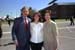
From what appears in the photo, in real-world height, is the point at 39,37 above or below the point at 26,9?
below

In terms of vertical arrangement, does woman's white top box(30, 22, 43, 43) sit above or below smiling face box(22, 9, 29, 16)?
below

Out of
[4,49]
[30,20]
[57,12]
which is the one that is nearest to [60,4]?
[57,12]

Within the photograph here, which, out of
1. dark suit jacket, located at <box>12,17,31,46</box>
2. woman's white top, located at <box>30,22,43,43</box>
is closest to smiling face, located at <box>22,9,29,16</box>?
dark suit jacket, located at <box>12,17,31,46</box>

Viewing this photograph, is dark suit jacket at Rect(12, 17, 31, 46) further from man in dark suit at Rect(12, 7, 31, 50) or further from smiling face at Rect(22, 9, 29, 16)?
smiling face at Rect(22, 9, 29, 16)

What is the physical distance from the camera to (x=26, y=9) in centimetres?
753

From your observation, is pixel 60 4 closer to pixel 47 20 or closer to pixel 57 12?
pixel 57 12

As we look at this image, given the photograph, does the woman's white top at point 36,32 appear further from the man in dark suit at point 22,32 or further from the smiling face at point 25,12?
the smiling face at point 25,12

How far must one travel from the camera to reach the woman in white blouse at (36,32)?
7.61m

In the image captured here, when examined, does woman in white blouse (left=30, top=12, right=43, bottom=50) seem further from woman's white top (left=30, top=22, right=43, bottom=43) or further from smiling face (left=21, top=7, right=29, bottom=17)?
smiling face (left=21, top=7, right=29, bottom=17)

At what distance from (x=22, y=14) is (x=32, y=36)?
2.00 ft

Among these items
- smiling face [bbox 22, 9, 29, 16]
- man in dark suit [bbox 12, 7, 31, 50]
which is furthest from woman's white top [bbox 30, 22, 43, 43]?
smiling face [bbox 22, 9, 29, 16]

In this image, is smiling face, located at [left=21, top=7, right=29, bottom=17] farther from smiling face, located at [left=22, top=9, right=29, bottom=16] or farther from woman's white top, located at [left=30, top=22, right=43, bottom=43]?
woman's white top, located at [left=30, top=22, right=43, bottom=43]

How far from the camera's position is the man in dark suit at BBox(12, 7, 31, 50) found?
7.57 meters

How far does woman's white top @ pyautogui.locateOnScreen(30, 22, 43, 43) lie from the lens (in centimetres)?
761
